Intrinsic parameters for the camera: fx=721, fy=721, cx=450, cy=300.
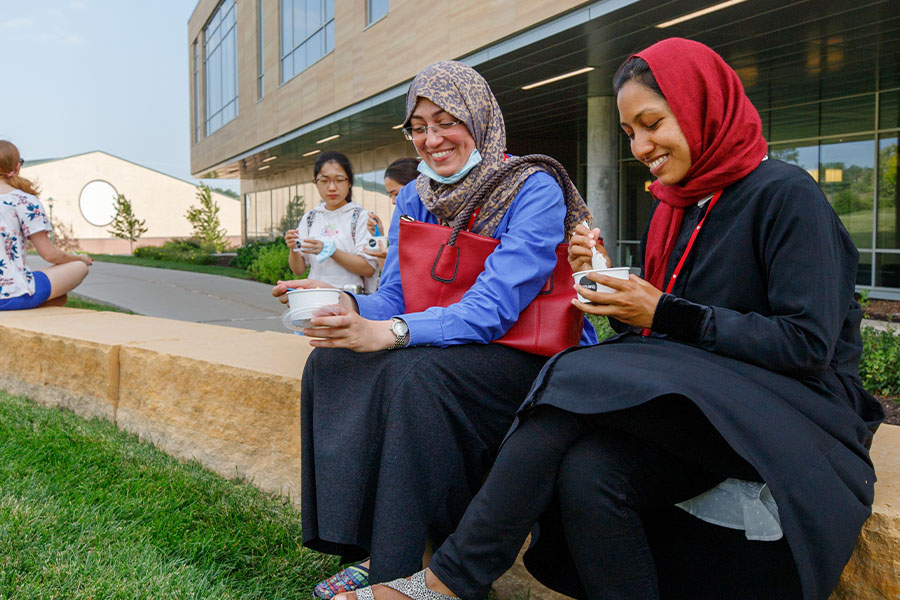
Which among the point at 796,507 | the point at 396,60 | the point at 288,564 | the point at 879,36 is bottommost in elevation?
the point at 288,564

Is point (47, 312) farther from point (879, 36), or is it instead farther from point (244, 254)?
point (244, 254)

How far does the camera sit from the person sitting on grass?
550 cm

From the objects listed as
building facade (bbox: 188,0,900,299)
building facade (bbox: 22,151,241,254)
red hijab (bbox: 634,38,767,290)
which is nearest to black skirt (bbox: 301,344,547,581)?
red hijab (bbox: 634,38,767,290)

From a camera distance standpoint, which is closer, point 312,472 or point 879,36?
point 312,472

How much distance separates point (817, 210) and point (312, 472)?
159 cm

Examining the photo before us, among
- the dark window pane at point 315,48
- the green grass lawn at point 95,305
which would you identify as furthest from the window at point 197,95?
the green grass lawn at point 95,305

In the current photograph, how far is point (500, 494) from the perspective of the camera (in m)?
1.66

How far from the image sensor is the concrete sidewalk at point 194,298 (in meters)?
9.27

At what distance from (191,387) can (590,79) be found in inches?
437

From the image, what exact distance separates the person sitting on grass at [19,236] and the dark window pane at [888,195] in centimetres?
1358

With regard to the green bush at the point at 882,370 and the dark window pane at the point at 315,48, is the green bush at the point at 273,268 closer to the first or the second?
the dark window pane at the point at 315,48

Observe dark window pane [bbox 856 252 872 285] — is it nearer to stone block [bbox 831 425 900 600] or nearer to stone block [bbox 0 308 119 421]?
stone block [bbox 0 308 119 421]

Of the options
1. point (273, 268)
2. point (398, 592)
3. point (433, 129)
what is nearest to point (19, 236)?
point (433, 129)

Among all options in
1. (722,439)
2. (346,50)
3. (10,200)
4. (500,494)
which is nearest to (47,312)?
(10,200)
